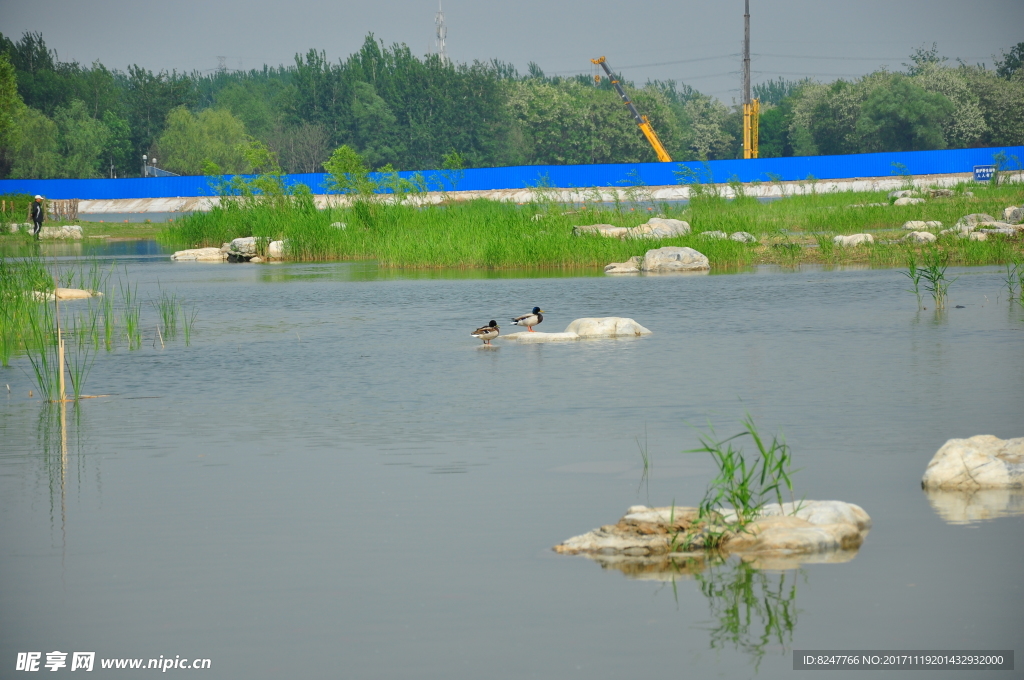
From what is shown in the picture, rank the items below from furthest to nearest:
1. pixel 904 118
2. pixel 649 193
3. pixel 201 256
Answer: pixel 904 118 < pixel 649 193 < pixel 201 256

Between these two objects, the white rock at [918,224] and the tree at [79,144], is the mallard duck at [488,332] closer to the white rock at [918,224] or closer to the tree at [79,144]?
the white rock at [918,224]

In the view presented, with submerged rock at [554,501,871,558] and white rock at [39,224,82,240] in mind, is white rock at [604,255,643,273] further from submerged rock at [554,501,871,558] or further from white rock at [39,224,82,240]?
white rock at [39,224,82,240]

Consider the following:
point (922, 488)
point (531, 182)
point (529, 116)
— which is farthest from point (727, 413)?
point (529, 116)

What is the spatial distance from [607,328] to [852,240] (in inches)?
573

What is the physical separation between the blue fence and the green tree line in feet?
36.0

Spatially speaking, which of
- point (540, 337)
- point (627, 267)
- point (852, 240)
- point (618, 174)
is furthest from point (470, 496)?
point (618, 174)

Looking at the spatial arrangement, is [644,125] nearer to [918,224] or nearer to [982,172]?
[982,172]

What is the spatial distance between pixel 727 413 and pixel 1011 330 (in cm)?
675

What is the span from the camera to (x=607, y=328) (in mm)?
15852

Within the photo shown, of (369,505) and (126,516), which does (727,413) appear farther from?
(126,516)

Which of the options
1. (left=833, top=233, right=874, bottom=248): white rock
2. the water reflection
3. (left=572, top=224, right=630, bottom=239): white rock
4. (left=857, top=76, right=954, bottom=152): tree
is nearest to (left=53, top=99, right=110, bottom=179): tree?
(left=857, top=76, right=954, bottom=152): tree

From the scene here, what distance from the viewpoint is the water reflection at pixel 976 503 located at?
7.22 meters

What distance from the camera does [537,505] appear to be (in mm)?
7676

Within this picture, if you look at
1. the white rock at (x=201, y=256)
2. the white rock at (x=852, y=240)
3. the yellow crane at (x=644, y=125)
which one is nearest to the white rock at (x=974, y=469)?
the white rock at (x=852, y=240)
